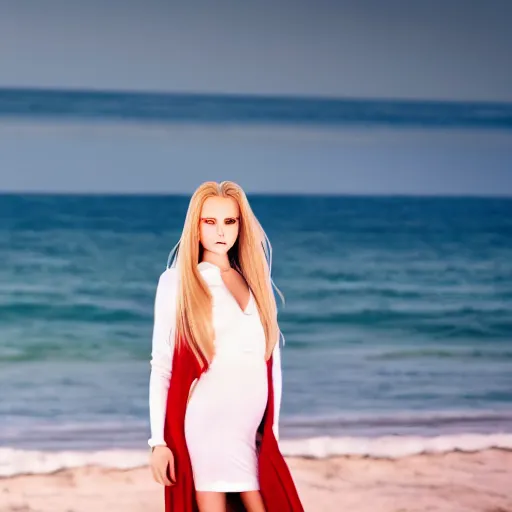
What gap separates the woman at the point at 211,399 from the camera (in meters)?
2.44

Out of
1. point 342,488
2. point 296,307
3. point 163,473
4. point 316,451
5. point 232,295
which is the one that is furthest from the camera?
point 296,307

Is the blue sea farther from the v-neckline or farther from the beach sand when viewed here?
the v-neckline

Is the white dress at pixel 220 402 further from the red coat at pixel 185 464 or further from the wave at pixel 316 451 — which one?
the wave at pixel 316 451

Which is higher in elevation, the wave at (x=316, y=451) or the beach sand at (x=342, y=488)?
the wave at (x=316, y=451)

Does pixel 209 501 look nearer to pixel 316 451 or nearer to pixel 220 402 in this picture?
pixel 220 402

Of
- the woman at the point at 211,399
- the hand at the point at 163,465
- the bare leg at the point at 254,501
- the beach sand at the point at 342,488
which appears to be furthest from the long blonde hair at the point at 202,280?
the beach sand at the point at 342,488

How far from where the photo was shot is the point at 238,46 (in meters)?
4.58

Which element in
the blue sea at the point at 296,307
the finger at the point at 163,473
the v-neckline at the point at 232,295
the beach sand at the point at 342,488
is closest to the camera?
the finger at the point at 163,473

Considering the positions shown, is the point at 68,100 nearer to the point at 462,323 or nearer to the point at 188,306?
the point at 462,323

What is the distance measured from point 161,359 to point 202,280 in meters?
0.20

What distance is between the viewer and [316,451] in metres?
4.18

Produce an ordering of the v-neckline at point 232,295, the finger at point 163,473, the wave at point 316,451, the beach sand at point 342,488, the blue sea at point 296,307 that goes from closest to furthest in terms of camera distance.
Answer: the finger at point 163,473
the v-neckline at point 232,295
the beach sand at point 342,488
the wave at point 316,451
the blue sea at point 296,307

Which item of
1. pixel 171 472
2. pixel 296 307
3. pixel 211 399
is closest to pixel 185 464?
pixel 171 472

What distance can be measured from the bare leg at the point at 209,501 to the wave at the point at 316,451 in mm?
1564
